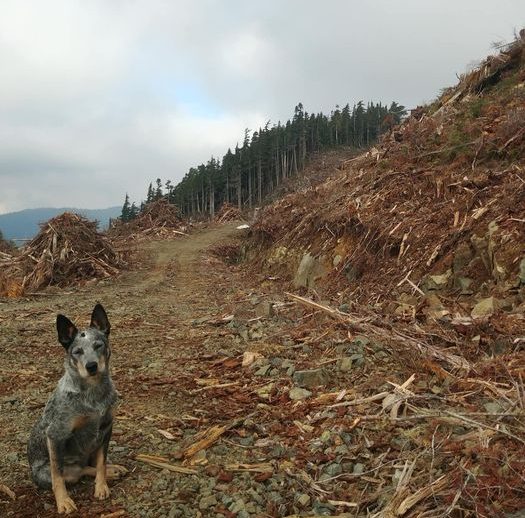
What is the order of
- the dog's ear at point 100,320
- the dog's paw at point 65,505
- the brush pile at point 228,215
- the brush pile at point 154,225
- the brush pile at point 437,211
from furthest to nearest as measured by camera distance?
1. the brush pile at point 228,215
2. the brush pile at point 154,225
3. the brush pile at point 437,211
4. the dog's ear at point 100,320
5. the dog's paw at point 65,505

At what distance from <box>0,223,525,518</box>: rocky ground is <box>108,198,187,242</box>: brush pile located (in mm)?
22945

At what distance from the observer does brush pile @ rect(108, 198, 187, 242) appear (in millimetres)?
31516

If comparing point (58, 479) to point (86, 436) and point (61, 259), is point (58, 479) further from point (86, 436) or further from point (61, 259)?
point (61, 259)

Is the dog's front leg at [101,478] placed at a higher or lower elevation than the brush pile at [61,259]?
lower

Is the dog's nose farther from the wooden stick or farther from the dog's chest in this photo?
the wooden stick

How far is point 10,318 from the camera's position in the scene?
10992 millimetres

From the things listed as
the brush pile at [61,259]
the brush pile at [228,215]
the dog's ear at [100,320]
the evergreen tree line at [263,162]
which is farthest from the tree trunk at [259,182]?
the dog's ear at [100,320]

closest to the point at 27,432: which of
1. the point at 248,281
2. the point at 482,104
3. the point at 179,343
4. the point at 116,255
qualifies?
the point at 179,343

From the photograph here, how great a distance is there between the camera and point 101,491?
3830 millimetres

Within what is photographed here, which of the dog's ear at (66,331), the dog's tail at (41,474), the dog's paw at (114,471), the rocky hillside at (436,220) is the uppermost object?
the rocky hillside at (436,220)

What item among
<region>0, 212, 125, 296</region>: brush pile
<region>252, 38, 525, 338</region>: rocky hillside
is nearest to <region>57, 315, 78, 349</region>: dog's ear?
<region>252, 38, 525, 338</region>: rocky hillside

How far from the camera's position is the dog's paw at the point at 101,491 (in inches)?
151

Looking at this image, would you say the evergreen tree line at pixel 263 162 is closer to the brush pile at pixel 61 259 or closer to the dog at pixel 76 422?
A: the brush pile at pixel 61 259

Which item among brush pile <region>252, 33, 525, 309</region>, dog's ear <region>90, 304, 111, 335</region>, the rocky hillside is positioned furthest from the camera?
brush pile <region>252, 33, 525, 309</region>
